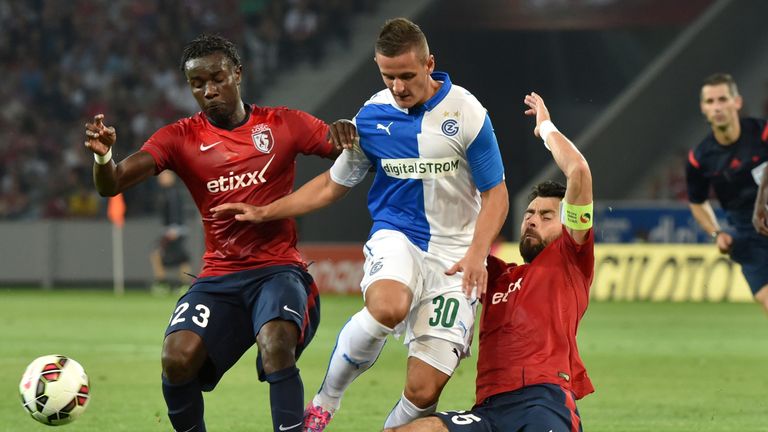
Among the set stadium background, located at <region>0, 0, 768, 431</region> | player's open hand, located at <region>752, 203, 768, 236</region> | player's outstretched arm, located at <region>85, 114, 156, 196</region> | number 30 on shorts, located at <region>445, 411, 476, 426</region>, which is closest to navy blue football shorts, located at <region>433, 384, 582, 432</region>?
number 30 on shorts, located at <region>445, 411, 476, 426</region>

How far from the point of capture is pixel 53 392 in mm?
6449

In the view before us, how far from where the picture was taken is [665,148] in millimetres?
24172

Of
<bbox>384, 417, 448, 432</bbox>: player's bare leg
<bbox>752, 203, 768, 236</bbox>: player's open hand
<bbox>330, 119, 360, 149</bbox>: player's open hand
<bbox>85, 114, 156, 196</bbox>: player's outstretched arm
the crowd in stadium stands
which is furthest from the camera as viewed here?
the crowd in stadium stands

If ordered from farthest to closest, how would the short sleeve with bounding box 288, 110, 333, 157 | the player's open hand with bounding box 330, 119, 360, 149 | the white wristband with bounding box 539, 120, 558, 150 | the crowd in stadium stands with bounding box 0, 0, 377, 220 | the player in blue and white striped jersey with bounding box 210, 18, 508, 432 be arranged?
1. the crowd in stadium stands with bounding box 0, 0, 377, 220
2. the short sleeve with bounding box 288, 110, 333, 157
3. the player's open hand with bounding box 330, 119, 360, 149
4. the white wristband with bounding box 539, 120, 558, 150
5. the player in blue and white striped jersey with bounding box 210, 18, 508, 432

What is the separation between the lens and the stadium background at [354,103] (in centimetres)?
1953

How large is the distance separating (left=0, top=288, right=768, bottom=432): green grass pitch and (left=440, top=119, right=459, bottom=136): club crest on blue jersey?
7.76 ft

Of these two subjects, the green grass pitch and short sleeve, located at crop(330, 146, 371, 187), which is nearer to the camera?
short sleeve, located at crop(330, 146, 371, 187)

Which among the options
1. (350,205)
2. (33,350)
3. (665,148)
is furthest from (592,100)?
(33,350)

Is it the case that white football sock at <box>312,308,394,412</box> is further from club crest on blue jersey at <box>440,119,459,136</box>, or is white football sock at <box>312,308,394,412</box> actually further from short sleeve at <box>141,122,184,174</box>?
short sleeve at <box>141,122,184,174</box>

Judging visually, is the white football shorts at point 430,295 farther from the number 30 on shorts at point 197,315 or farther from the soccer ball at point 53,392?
the soccer ball at point 53,392

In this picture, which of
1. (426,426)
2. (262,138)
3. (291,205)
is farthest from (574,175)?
(262,138)

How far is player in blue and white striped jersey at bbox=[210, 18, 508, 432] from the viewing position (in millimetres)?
5832

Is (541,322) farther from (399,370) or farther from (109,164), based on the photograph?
(399,370)

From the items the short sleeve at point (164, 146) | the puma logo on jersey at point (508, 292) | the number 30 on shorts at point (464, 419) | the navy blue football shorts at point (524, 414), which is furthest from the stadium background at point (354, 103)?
the number 30 on shorts at point (464, 419)
